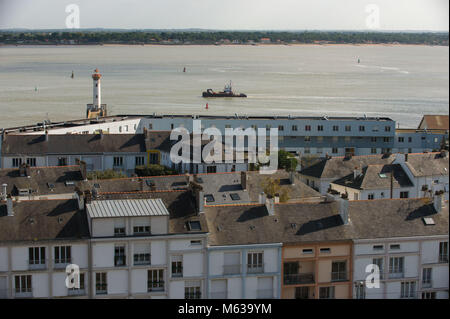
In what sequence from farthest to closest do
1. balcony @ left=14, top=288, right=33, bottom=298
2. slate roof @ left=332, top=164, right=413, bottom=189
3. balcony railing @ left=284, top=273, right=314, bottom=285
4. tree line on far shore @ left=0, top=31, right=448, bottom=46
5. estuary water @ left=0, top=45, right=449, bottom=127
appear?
tree line on far shore @ left=0, top=31, right=448, bottom=46
estuary water @ left=0, top=45, right=449, bottom=127
slate roof @ left=332, top=164, right=413, bottom=189
balcony railing @ left=284, top=273, right=314, bottom=285
balcony @ left=14, top=288, right=33, bottom=298

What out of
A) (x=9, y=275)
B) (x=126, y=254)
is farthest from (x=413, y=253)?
(x=9, y=275)

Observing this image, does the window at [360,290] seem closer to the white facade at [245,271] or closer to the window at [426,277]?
the window at [426,277]

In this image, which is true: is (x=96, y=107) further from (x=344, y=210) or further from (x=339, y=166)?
(x=344, y=210)

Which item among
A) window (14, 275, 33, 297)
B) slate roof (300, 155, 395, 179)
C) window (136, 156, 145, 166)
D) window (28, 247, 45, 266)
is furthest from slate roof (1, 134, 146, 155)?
window (14, 275, 33, 297)

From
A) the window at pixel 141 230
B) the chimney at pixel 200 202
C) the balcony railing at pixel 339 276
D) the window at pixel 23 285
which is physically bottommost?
the balcony railing at pixel 339 276

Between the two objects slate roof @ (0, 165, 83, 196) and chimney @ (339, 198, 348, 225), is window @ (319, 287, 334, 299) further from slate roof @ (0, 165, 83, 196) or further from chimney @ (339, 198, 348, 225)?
slate roof @ (0, 165, 83, 196)

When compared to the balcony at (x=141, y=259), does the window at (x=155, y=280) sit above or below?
below

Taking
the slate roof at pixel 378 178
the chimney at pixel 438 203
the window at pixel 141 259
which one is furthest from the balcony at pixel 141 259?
the slate roof at pixel 378 178
